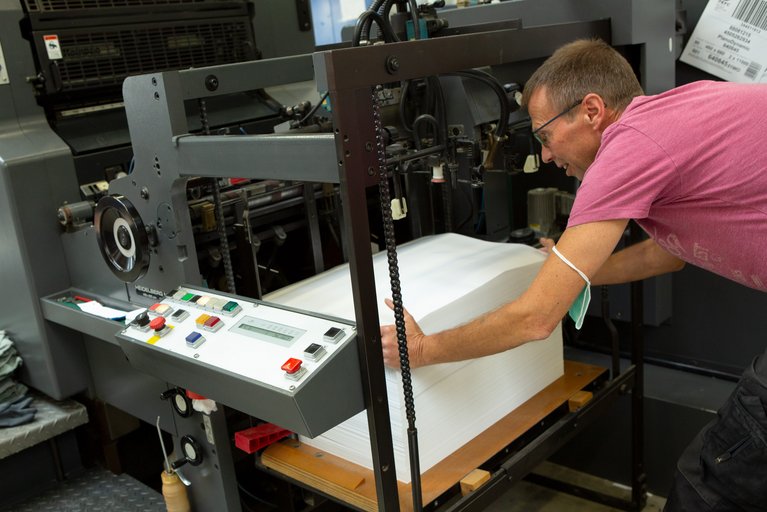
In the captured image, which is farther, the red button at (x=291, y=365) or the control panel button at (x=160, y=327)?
the control panel button at (x=160, y=327)

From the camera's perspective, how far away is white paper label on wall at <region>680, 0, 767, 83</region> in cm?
218

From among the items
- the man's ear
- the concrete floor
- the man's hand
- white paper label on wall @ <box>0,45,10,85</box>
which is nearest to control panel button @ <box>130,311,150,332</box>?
the man's hand

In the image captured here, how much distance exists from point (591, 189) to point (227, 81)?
865 mm

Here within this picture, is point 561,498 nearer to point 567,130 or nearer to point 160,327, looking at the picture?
point 567,130

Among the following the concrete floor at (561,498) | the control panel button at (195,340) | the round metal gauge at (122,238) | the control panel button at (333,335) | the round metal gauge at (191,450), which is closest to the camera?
the control panel button at (333,335)

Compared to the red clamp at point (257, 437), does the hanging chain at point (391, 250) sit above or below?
above

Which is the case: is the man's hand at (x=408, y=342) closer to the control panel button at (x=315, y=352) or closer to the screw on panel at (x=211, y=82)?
the control panel button at (x=315, y=352)

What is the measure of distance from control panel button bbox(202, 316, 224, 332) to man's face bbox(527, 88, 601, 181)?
0.80m

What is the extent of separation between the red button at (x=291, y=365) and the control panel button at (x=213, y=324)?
9.4 inches

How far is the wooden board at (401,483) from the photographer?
1.55m

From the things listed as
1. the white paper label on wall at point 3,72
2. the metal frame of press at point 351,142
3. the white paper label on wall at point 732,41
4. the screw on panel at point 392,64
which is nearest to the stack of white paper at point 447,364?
the metal frame of press at point 351,142

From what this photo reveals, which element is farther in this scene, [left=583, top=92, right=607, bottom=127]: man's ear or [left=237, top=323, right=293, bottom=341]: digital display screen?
[left=583, top=92, right=607, bottom=127]: man's ear

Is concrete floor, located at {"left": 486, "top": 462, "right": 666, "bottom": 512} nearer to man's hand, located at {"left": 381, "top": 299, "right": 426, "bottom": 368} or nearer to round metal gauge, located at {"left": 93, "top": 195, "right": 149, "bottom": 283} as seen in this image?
man's hand, located at {"left": 381, "top": 299, "right": 426, "bottom": 368}

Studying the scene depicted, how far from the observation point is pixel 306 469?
64.8 inches
